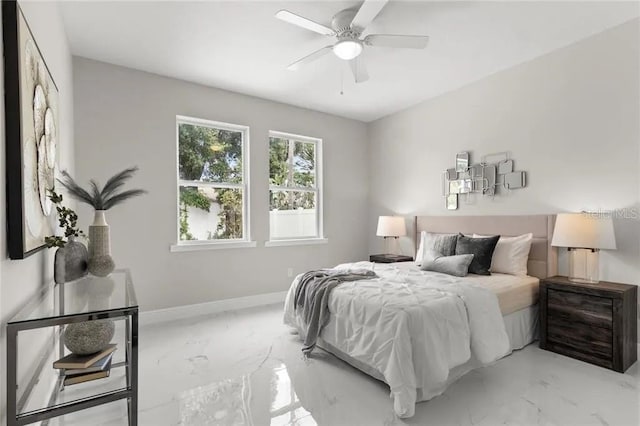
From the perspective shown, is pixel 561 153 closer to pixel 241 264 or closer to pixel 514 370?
pixel 514 370

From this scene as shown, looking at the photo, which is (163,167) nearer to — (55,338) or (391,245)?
(55,338)

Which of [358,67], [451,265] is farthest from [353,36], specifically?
[451,265]

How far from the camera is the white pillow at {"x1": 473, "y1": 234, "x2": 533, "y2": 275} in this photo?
11.1ft

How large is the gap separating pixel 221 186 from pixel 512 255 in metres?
3.58

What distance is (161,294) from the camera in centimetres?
383

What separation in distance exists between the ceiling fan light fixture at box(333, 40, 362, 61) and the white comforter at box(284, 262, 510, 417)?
78.1 inches

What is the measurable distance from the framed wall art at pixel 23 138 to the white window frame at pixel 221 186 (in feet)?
7.32

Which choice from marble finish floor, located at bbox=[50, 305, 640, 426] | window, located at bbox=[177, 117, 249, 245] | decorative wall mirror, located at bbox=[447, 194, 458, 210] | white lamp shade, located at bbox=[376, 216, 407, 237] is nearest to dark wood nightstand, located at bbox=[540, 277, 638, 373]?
marble finish floor, located at bbox=[50, 305, 640, 426]

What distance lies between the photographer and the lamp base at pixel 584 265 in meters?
3.02

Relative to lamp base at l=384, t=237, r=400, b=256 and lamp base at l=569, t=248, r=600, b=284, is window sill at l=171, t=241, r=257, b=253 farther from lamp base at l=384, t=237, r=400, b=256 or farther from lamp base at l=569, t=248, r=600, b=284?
lamp base at l=569, t=248, r=600, b=284

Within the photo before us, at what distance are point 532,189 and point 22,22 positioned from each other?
4.27 metres

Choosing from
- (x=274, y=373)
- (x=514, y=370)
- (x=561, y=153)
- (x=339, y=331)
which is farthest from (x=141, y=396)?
(x=561, y=153)

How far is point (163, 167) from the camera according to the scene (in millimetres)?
3891

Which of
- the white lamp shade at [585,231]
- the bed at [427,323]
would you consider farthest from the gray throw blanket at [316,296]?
the white lamp shade at [585,231]
